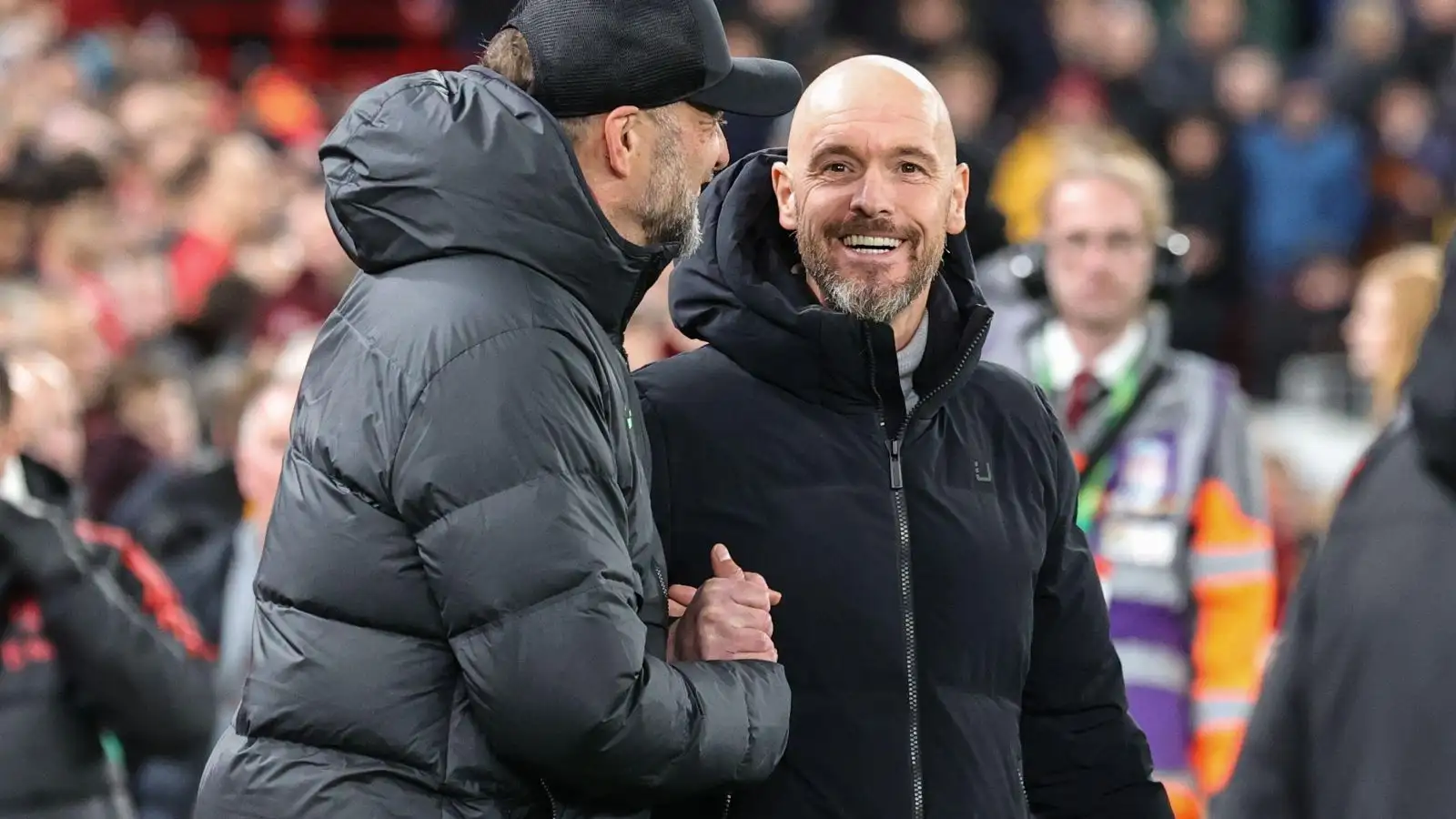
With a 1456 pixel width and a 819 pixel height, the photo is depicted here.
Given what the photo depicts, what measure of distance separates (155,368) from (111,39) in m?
6.77

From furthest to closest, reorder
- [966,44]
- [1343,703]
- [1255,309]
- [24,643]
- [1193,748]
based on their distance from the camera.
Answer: [966,44] → [1255,309] → [1193,748] → [24,643] → [1343,703]

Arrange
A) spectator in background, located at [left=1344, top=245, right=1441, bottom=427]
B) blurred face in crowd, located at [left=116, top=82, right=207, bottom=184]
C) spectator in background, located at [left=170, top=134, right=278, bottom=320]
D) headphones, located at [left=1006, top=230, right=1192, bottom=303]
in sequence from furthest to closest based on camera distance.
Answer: blurred face in crowd, located at [left=116, top=82, right=207, bottom=184], spectator in background, located at [left=170, top=134, right=278, bottom=320], spectator in background, located at [left=1344, top=245, right=1441, bottom=427], headphones, located at [left=1006, top=230, right=1192, bottom=303]

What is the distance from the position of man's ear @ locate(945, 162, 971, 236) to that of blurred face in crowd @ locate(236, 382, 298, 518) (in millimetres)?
2427

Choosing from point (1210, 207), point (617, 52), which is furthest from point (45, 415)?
point (1210, 207)

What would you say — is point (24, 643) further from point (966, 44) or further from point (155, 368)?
point (966, 44)

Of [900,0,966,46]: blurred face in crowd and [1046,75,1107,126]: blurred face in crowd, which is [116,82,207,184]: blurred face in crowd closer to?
[900,0,966,46]: blurred face in crowd

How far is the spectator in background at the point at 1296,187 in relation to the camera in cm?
1375

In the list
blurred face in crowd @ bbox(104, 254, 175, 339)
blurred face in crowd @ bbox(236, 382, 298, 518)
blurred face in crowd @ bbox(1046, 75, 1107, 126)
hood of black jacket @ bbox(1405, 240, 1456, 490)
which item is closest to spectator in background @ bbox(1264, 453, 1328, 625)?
blurred face in crowd @ bbox(236, 382, 298, 518)

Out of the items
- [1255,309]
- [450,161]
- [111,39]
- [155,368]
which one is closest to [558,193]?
[450,161]

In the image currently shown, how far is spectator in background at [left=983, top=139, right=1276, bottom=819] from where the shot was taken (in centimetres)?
546

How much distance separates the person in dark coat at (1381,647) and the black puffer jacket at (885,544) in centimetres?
49

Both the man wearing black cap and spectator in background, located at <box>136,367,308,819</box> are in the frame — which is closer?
the man wearing black cap

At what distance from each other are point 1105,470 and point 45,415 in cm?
247

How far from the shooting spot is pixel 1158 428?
18.3 ft
